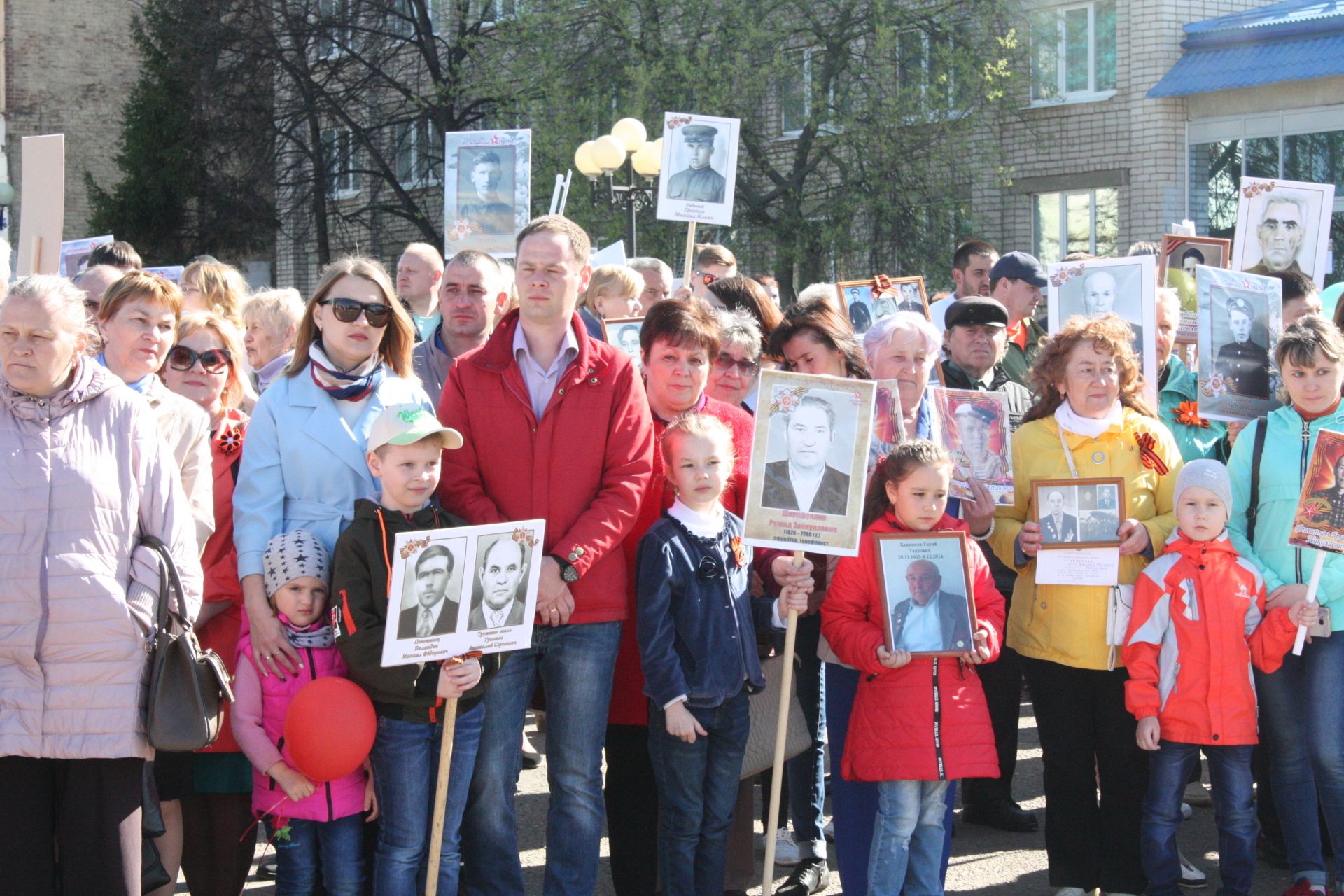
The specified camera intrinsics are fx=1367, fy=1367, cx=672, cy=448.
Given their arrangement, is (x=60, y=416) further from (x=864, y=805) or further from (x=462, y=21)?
(x=462, y=21)

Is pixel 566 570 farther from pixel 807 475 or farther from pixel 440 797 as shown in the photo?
pixel 807 475

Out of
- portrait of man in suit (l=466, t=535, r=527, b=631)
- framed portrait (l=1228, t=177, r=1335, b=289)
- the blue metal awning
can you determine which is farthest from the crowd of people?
the blue metal awning

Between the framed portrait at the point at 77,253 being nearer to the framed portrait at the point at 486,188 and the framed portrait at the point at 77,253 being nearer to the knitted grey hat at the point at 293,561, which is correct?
the framed portrait at the point at 486,188

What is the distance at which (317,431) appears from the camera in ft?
13.5

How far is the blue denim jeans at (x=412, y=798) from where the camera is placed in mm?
3949

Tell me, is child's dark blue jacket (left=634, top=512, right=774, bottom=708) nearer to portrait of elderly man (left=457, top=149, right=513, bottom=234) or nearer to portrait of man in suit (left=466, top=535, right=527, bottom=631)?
portrait of man in suit (left=466, top=535, right=527, bottom=631)

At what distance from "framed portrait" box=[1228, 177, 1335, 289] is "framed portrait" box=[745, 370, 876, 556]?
3.82 metres

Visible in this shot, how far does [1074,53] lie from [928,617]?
62.1ft

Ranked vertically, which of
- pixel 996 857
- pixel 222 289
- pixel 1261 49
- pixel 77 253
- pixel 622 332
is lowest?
pixel 996 857

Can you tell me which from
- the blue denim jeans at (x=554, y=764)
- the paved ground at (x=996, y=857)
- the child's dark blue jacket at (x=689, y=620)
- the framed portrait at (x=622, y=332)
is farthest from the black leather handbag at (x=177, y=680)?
the framed portrait at (x=622, y=332)

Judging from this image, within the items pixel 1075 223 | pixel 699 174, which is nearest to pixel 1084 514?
pixel 699 174

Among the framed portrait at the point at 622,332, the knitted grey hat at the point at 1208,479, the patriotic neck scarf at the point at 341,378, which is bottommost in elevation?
the knitted grey hat at the point at 1208,479

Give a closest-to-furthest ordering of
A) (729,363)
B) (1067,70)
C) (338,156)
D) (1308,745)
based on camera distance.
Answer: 1. (1308,745)
2. (729,363)
3. (1067,70)
4. (338,156)

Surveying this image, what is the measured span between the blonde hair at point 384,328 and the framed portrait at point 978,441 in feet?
6.42
